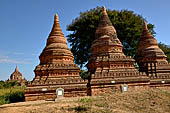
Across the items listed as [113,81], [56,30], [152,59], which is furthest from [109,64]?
[56,30]

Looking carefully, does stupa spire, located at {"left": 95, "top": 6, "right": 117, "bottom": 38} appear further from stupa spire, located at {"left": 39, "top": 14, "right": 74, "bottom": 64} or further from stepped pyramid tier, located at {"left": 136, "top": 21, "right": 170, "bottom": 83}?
stepped pyramid tier, located at {"left": 136, "top": 21, "right": 170, "bottom": 83}

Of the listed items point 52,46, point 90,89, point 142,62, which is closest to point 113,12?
point 142,62

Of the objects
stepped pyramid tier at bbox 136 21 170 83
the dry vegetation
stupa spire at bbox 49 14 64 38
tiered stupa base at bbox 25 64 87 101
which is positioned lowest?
the dry vegetation

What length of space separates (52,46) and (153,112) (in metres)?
10.3

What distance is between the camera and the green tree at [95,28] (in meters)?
25.6

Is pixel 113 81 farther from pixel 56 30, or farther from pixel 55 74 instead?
pixel 56 30

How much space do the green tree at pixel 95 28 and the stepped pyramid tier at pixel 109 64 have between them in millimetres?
9761

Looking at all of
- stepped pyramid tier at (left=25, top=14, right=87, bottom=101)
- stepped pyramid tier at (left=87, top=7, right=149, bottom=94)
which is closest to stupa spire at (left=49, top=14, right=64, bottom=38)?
stepped pyramid tier at (left=25, top=14, right=87, bottom=101)

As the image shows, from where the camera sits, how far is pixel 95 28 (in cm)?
2570

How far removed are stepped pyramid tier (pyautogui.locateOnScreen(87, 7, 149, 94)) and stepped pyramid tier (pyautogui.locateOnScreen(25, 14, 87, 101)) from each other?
146 cm

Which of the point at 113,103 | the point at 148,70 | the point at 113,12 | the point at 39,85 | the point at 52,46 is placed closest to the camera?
the point at 113,103

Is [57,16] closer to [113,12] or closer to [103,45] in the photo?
[103,45]

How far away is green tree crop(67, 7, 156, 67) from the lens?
25.6 meters

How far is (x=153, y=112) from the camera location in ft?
25.6
